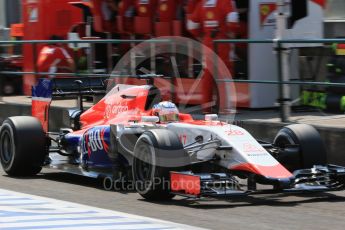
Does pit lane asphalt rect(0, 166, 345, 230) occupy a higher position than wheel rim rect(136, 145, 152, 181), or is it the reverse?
wheel rim rect(136, 145, 152, 181)

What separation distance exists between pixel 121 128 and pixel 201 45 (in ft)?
14.9

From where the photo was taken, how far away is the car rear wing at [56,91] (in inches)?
456

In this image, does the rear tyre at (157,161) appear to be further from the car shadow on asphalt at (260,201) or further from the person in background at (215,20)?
the person in background at (215,20)

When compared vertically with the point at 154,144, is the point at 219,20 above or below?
above

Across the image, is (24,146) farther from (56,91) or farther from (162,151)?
(162,151)

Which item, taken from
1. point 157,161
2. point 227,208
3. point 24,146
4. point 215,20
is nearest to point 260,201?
point 227,208

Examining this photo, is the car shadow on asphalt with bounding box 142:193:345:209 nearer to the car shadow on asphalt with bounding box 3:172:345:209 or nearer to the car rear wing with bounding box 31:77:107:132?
the car shadow on asphalt with bounding box 3:172:345:209

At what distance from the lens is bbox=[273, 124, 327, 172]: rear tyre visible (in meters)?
9.58

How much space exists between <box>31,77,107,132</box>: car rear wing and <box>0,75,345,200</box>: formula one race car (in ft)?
0.09

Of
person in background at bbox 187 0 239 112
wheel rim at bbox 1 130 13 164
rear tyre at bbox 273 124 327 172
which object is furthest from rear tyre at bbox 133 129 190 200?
person in background at bbox 187 0 239 112

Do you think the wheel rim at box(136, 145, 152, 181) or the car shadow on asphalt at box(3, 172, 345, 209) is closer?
the car shadow on asphalt at box(3, 172, 345, 209)

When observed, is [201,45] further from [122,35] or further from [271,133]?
[122,35]

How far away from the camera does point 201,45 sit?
13984mm

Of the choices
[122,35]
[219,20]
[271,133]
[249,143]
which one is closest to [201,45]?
[219,20]
